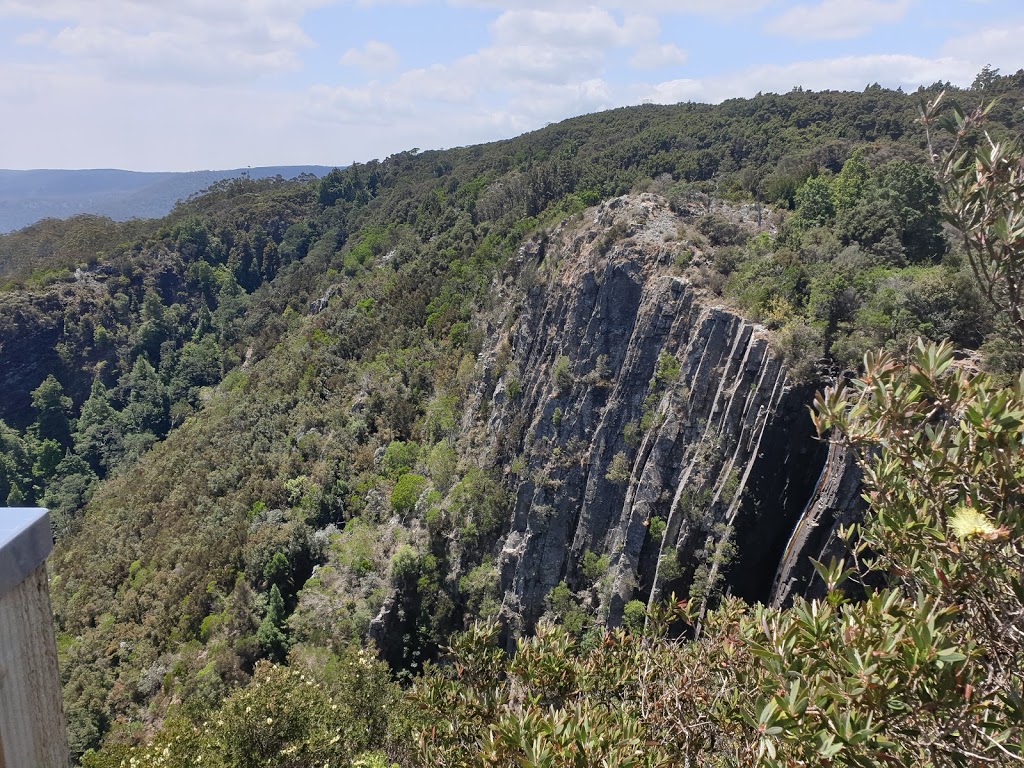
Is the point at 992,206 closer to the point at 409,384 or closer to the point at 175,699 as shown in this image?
the point at 175,699

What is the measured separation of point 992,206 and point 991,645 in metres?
3.37

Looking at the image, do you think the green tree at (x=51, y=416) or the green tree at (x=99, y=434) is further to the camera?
the green tree at (x=51, y=416)

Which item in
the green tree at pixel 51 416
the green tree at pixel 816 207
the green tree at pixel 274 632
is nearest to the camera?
the green tree at pixel 816 207

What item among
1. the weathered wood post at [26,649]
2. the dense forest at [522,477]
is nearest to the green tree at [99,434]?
the dense forest at [522,477]

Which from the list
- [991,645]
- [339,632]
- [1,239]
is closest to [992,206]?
[991,645]

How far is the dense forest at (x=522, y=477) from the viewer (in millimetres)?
4574

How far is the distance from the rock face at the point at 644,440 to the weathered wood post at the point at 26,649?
14673mm

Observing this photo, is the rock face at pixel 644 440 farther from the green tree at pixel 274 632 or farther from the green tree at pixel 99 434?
the green tree at pixel 99 434

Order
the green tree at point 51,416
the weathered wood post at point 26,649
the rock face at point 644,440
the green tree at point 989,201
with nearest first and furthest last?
the weathered wood post at point 26,649 → the green tree at point 989,201 → the rock face at point 644,440 → the green tree at point 51,416

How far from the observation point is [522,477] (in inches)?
1134

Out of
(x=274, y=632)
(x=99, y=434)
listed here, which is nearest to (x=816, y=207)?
(x=274, y=632)


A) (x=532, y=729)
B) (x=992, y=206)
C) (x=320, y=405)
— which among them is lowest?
(x=320, y=405)

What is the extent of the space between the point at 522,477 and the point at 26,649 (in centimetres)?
2698

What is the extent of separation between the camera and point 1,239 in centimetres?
11319
